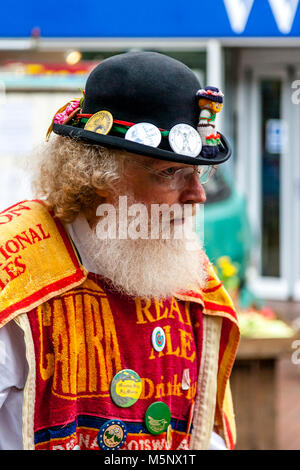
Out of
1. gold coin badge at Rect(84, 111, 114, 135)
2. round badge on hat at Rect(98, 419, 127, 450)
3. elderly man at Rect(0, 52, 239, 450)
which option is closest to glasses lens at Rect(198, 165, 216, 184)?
elderly man at Rect(0, 52, 239, 450)

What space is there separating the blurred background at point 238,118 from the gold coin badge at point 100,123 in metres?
0.38

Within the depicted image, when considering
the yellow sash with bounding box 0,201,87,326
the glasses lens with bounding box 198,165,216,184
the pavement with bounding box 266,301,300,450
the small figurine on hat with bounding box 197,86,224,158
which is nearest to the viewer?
the yellow sash with bounding box 0,201,87,326

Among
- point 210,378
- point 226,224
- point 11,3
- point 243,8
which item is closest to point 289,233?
point 226,224

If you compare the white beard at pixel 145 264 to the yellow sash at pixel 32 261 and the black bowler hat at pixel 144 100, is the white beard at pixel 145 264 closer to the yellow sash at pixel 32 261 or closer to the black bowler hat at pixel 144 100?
the yellow sash at pixel 32 261

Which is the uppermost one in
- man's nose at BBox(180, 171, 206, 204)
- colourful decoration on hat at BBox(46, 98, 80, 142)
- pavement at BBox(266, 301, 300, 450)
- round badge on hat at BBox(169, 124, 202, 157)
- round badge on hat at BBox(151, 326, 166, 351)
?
colourful decoration on hat at BBox(46, 98, 80, 142)

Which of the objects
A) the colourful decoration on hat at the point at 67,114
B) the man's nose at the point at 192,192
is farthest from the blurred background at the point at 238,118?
the man's nose at the point at 192,192

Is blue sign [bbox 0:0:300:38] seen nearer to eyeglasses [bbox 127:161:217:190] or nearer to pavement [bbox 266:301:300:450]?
pavement [bbox 266:301:300:450]

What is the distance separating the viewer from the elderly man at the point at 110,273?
1583mm

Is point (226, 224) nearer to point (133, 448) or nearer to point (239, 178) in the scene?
point (239, 178)

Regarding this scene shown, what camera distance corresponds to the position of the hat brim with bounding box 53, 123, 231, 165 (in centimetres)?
160

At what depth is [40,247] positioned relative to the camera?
165cm

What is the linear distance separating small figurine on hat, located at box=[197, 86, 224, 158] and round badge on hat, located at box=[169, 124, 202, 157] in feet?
0.13

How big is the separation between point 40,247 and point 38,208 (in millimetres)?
142
